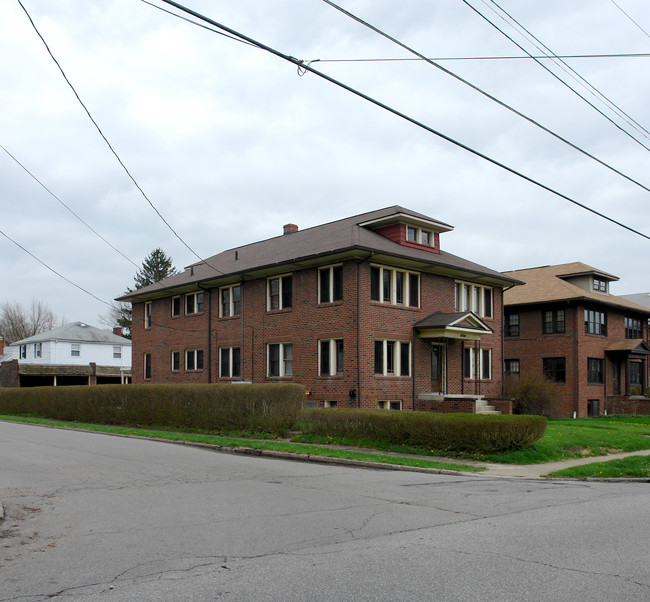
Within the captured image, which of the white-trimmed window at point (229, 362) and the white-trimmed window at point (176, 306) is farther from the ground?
the white-trimmed window at point (176, 306)

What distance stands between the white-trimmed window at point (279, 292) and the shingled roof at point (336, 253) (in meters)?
0.53

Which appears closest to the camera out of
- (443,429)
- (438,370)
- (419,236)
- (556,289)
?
(443,429)

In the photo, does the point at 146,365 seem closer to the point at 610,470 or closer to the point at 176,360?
the point at 176,360

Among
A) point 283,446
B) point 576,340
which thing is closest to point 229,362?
point 283,446

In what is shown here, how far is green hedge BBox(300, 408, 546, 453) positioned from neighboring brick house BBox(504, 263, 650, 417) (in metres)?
19.4

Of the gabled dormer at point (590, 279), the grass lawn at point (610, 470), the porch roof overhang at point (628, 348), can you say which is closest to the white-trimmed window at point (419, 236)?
the gabled dormer at point (590, 279)

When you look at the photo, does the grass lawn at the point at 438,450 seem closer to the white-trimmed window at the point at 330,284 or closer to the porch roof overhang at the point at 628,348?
the white-trimmed window at the point at 330,284

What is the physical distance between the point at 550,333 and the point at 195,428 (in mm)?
22746

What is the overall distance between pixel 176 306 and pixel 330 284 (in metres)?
12.6

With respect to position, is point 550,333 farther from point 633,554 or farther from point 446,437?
point 633,554

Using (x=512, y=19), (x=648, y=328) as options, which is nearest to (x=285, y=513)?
(x=512, y=19)

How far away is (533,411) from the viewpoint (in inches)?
1237

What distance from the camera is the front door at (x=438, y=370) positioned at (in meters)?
28.5

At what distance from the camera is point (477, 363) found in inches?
1147
